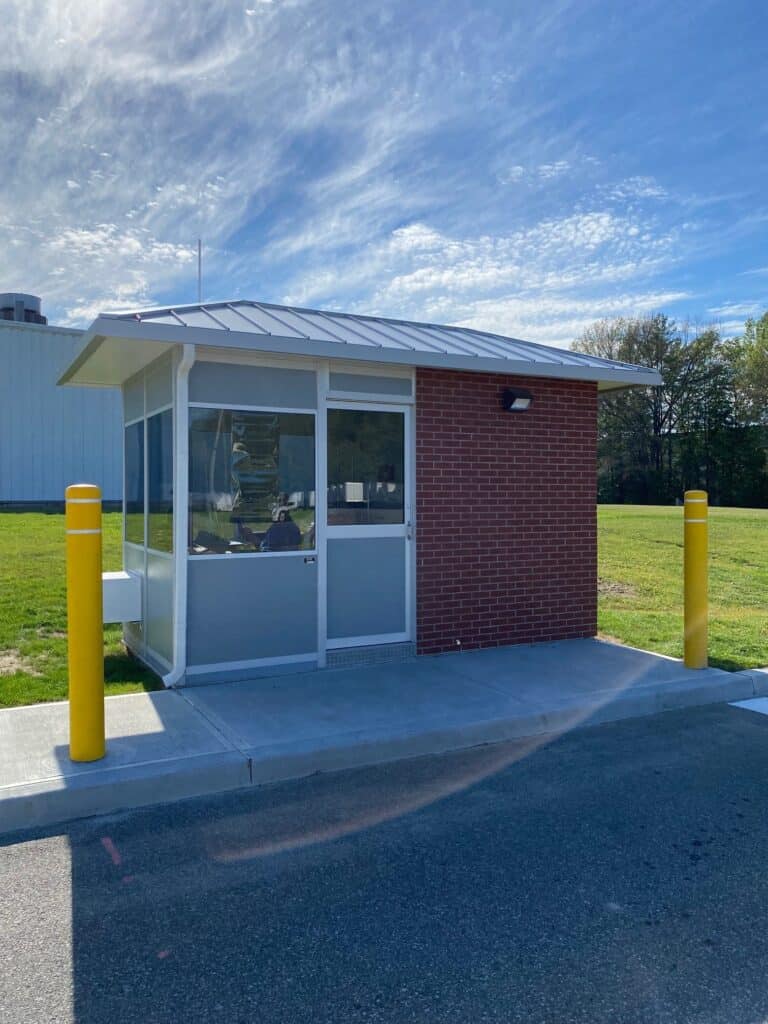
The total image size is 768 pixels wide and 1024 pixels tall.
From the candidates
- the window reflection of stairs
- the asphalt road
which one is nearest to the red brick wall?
the window reflection of stairs

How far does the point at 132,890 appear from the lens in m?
3.66

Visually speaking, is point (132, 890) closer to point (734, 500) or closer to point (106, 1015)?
point (106, 1015)

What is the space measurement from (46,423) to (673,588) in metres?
19.3

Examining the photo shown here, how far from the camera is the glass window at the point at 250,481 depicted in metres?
6.65

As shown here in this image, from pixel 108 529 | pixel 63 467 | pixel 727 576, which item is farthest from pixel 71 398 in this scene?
pixel 727 576

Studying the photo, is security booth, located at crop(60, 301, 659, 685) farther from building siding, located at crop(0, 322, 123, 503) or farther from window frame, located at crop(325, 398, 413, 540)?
building siding, located at crop(0, 322, 123, 503)

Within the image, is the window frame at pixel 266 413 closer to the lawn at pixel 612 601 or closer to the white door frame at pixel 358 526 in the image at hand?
the white door frame at pixel 358 526

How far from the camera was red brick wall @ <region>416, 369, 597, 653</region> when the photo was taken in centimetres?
776

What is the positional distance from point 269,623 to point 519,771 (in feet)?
8.47

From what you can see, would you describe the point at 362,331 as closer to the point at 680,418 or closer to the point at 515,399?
the point at 515,399

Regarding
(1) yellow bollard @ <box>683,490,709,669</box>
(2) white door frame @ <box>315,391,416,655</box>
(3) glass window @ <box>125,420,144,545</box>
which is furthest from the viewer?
(3) glass window @ <box>125,420,144,545</box>

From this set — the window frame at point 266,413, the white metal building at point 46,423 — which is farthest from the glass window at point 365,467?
the white metal building at point 46,423

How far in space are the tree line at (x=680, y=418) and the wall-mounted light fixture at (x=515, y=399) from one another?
42.6 metres

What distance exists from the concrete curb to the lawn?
190 centimetres
